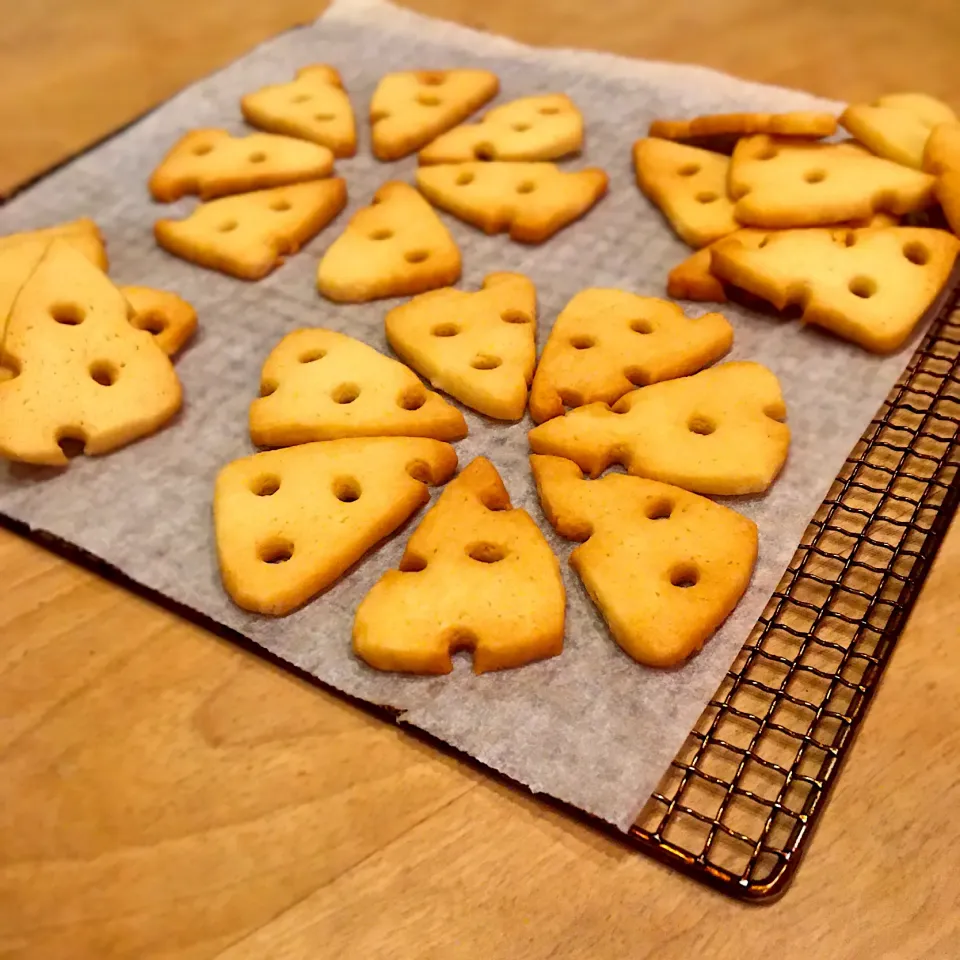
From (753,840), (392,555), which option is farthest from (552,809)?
(392,555)

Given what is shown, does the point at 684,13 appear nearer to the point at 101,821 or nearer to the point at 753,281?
the point at 753,281

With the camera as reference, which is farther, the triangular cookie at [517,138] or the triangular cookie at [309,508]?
the triangular cookie at [517,138]

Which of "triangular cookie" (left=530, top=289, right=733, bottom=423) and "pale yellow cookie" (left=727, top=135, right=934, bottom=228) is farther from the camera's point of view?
"pale yellow cookie" (left=727, top=135, right=934, bottom=228)

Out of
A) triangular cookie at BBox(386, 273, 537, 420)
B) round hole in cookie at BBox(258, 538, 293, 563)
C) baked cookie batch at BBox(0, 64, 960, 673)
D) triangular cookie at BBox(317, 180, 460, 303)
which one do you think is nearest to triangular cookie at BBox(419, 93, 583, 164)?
baked cookie batch at BBox(0, 64, 960, 673)

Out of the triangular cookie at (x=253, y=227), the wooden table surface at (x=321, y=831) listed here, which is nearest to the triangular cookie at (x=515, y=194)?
the triangular cookie at (x=253, y=227)

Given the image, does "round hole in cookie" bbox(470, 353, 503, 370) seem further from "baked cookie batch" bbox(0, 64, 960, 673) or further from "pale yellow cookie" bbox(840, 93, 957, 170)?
"pale yellow cookie" bbox(840, 93, 957, 170)

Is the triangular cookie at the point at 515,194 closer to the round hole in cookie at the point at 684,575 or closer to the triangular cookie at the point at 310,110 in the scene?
the triangular cookie at the point at 310,110
